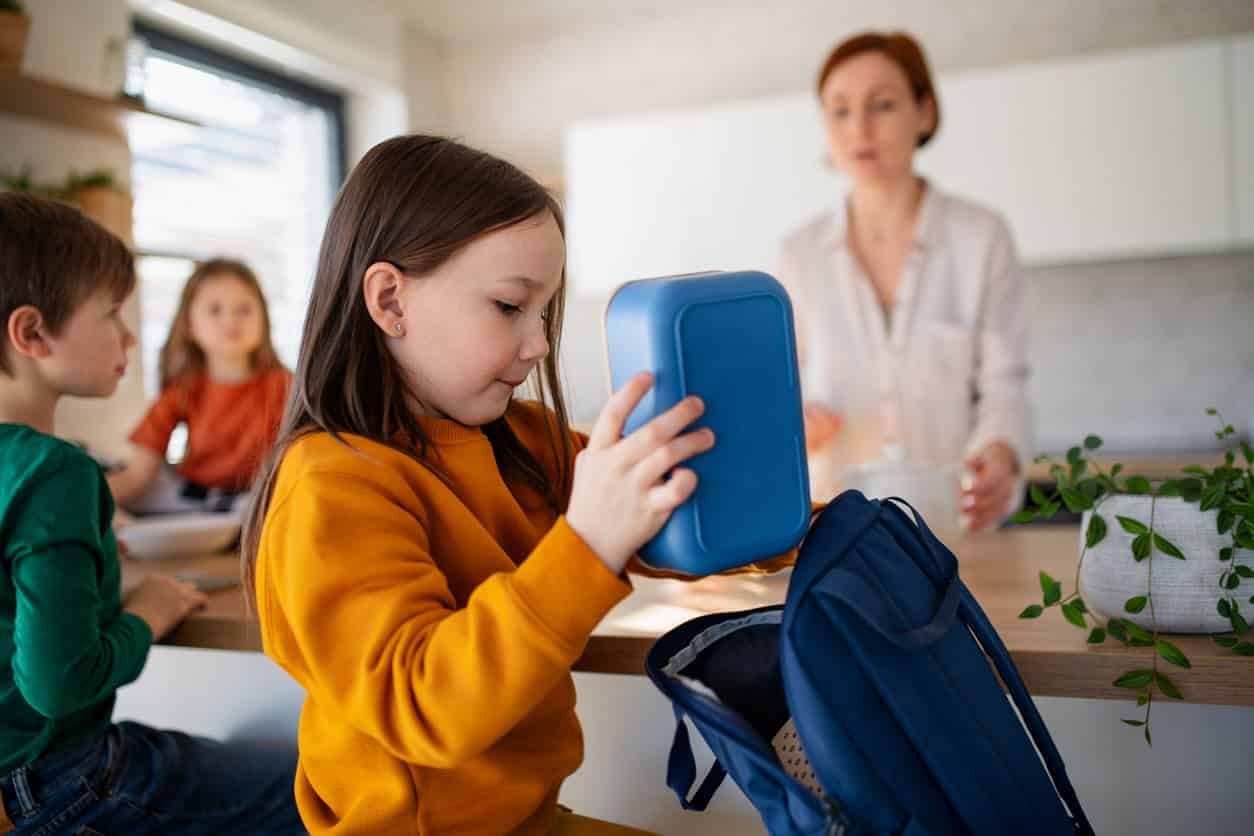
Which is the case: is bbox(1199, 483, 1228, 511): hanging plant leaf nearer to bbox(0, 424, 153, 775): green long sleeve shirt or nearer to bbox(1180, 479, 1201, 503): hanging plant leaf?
bbox(1180, 479, 1201, 503): hanging plant leaf

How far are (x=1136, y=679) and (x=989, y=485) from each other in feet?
2.64

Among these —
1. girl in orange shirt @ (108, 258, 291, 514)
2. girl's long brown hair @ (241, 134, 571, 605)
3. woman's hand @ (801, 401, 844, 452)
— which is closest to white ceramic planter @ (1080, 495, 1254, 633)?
girl's long brown hair @ (241, 134, 571, 605)

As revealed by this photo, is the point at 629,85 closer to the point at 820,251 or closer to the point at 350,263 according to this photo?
the point at 820,251

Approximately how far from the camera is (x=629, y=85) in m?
4.24

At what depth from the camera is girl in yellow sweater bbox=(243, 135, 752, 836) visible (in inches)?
29.1

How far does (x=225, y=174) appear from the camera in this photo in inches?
140

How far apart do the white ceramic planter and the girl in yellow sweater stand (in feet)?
1.61

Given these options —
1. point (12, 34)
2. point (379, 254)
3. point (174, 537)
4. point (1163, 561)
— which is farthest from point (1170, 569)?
point (12, 34)

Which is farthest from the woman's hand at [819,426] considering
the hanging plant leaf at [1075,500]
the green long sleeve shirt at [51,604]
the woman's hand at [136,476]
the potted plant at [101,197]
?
the potted plant at [101,197]

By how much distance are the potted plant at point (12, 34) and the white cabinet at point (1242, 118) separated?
3.25m

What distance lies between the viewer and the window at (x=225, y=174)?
123 inches

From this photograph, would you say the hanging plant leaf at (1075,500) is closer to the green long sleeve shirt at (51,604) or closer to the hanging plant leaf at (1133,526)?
the hanging plant leaf at (1133,526)

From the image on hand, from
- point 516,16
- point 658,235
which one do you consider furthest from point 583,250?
point 516,16

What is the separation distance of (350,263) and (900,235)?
1619 millimetres
